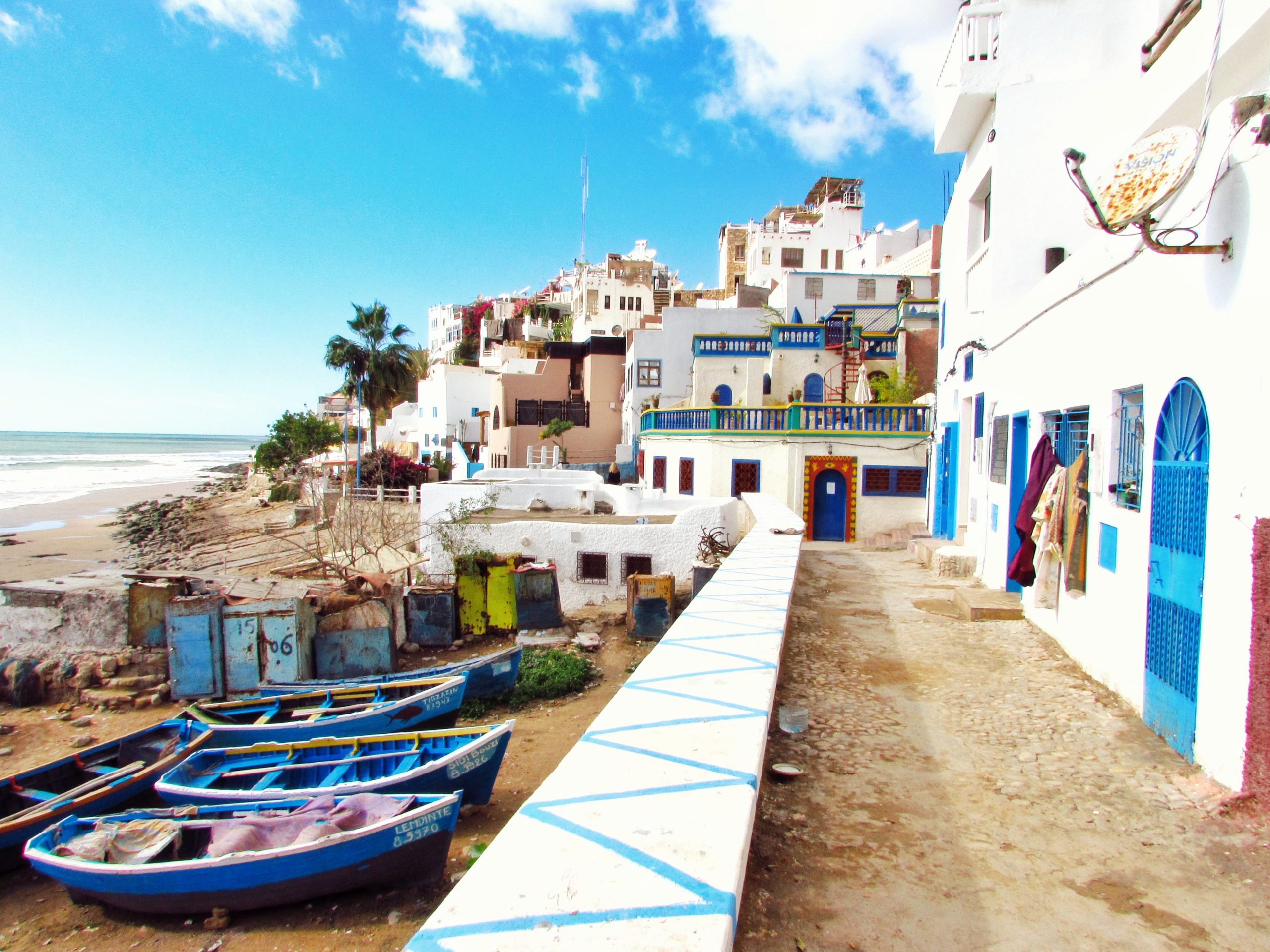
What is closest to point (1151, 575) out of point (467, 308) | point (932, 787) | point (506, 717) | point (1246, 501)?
point (1246, 501)

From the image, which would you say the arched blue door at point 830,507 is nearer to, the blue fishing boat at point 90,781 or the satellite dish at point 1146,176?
the satellite dish at point 1146,176

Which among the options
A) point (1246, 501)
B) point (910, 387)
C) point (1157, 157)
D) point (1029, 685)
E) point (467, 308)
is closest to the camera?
point (1246, 501)

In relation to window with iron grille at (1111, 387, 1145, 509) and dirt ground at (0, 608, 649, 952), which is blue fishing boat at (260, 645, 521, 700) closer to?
dirt ground at (0, 608, 649, 952)

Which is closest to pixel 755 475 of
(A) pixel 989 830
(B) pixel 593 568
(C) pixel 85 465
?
(B) pixel 593 568

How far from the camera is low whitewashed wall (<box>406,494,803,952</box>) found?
2137 mm

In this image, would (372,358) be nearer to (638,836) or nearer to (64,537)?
(64,537)

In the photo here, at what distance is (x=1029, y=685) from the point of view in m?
6.11

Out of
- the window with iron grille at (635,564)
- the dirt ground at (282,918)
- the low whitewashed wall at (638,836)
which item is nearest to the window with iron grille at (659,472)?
the window with iron grille at (635,564)

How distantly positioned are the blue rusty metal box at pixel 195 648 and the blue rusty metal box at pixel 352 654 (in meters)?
1.56

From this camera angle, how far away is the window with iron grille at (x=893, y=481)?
64.7 ft

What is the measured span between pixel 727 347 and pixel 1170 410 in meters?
23.7

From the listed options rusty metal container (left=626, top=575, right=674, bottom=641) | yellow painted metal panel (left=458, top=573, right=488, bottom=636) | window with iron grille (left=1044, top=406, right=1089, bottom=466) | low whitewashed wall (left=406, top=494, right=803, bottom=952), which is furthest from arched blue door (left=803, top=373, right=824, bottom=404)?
low whitewashed wall (left=406, top=494, right=803, bottom=952)

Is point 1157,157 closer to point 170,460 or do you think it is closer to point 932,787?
point 932,787

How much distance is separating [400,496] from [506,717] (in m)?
23.8
